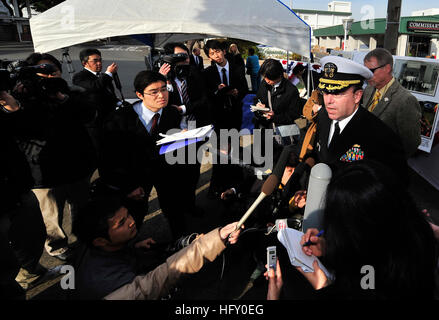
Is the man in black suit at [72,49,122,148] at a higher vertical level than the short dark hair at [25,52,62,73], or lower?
lower

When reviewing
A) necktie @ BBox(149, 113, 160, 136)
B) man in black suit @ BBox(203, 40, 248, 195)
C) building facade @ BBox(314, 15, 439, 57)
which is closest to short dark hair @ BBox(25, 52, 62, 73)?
necktie @ BBox(149, 113, 160, 136)

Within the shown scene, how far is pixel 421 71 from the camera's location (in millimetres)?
4367

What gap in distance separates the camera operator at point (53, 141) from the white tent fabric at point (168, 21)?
0.98m

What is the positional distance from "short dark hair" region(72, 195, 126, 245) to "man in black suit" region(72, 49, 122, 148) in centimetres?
216

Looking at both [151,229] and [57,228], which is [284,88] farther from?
[57,228]

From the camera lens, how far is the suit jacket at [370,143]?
6.22 feet

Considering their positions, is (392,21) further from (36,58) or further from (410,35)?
(410,35)

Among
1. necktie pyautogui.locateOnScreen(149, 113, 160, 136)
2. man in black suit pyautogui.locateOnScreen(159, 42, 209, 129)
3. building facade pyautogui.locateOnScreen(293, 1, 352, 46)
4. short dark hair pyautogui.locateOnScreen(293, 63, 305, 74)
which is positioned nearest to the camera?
necktie pyautogui.locateOnScreen(149, 113, 160, 136)

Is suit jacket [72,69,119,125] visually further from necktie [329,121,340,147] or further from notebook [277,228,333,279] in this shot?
notebook [277,228,333,279]

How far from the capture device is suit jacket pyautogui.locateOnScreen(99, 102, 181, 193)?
8.01 feet

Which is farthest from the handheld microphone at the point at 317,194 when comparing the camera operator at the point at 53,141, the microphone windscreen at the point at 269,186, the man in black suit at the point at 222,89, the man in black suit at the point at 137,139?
the man in black suit at the point at 222,89

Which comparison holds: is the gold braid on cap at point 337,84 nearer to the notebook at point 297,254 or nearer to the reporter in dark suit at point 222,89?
the notebook at point 297,254
